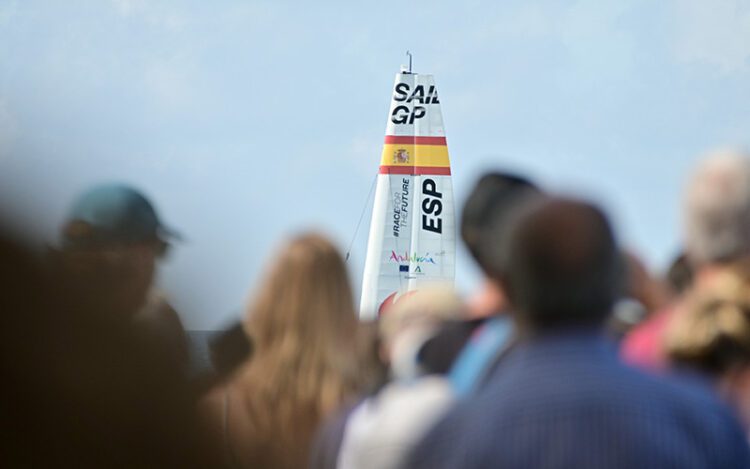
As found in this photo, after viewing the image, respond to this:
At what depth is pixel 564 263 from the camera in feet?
4.58

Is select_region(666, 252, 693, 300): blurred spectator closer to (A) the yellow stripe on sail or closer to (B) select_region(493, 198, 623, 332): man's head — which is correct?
(B) select_region(493, 198, 623, 332): man's head

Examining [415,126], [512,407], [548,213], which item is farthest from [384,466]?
[415,126]

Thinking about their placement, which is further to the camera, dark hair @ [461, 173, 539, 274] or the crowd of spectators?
dark hair @ [461, 173, 539, 274]

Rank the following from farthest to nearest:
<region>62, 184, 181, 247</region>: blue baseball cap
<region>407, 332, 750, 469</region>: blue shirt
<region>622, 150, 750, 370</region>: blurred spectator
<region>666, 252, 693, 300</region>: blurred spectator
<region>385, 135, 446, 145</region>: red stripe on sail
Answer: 1. <region>385, 135, 446, 145</region>: red stripe on sail
2. <region>666, 252, 693, 300</region>: blurred spectator
3. <region>622, 150, 750, 370</region>: blurred spectator
4. <region>407, 332, 750, 469</region>: blue shirt
5. <region>62, 184, 181, 247</region>: blue baseball cap

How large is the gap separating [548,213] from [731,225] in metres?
0.80

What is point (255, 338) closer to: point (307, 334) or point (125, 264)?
point (307, 334)

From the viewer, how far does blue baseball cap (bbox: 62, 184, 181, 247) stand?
1.00m

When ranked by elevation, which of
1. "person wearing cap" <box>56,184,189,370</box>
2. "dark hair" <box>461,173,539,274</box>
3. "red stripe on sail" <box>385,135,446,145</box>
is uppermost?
"red stripe on sail" <box>385,135,446,145</box>

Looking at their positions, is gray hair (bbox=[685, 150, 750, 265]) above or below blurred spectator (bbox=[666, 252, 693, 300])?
above

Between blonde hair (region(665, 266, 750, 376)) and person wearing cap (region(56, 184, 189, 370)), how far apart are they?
1233 mm

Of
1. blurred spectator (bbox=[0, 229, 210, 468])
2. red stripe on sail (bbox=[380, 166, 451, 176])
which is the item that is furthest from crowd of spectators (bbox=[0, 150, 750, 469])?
red stripe on sail (bbox=[380, 166, 451, 176])

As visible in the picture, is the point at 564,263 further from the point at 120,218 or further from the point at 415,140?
the point at 415,140

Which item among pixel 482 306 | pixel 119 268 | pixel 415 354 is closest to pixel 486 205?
pixel 482 306

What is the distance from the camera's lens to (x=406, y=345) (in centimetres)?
213
